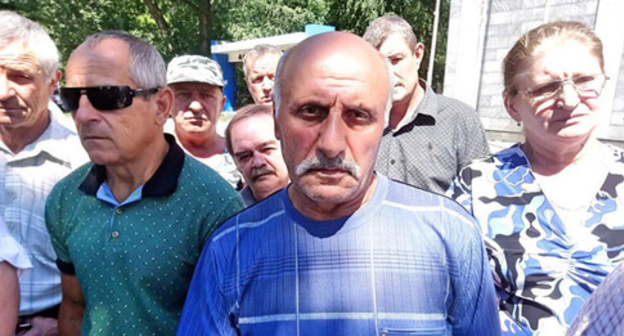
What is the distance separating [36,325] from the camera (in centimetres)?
192

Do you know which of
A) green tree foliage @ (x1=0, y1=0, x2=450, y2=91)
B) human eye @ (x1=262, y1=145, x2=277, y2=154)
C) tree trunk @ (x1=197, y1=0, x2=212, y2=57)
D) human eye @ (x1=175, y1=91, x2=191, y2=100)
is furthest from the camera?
tree trunk @ (x1=197, y1=0, x2=212, y2=57)

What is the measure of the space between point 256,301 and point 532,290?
1051 mm

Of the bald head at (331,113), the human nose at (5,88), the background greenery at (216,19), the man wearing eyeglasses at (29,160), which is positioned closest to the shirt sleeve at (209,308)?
the bald head at (331,113)

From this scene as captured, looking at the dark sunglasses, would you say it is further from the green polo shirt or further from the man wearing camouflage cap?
the man wearing camouflage cap

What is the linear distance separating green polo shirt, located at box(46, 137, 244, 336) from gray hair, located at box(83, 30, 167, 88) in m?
0.32

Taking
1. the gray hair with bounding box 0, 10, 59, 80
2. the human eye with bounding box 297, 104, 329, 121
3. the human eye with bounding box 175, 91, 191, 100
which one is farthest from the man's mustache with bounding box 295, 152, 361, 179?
the human eye with bounding box 175, 91, 191, 100

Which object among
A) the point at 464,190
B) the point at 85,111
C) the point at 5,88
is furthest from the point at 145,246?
the point at 464,190

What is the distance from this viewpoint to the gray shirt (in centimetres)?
274

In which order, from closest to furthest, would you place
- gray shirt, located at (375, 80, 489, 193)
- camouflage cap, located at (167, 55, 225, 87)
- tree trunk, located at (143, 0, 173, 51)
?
gray shirt, located at (375, 80, 489, 193) → camouflage cap, located at (167, 55, 225, 87) → tree trunk, located at (143, 0, 173, 51)

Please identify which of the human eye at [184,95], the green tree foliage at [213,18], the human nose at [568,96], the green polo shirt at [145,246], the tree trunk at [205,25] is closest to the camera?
the green polo shirt at [145,246]

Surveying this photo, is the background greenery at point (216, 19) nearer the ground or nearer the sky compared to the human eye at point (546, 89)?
nearer the sky

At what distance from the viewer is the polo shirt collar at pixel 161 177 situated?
5.20ft

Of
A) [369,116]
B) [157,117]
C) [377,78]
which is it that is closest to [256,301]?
[369,116]

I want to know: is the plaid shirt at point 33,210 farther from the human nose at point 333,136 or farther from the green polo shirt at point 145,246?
the human nose at point 333,136
